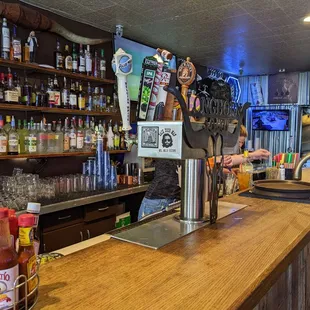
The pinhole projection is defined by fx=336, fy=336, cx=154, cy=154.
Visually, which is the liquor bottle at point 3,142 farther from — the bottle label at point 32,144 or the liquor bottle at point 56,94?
the liquor bottle at point 56,94

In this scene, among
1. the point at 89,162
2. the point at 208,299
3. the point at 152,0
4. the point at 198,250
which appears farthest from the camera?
the point at 89,162

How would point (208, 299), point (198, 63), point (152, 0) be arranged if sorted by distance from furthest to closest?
point (198, 63) → point (152, 0) → point (208, 299)

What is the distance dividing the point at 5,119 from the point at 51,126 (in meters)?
0.50

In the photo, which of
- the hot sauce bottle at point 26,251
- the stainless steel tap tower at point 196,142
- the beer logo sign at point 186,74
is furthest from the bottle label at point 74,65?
the hot sauce bottle at point 26,251

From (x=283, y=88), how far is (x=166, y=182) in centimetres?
555

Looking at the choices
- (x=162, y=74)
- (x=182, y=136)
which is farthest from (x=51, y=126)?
(x=182, y=136)

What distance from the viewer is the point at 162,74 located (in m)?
1.47

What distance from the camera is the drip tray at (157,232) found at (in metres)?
1.20

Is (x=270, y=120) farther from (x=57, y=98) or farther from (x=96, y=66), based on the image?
(x=57, y=98)

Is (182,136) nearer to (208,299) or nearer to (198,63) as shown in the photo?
(208,299)

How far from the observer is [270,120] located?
7227 millimetres

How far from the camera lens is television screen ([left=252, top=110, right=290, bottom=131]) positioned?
7.05 m

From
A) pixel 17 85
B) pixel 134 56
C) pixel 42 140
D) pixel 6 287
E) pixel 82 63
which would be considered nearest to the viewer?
pixel 6 287

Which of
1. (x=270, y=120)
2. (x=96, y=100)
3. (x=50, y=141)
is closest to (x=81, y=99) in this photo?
(x=96, y=100)
